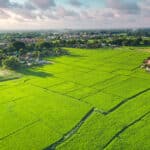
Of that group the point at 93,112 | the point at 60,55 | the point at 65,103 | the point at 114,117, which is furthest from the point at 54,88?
the point at 60,55

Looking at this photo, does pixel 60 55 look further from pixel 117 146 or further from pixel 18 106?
pixel 117 146

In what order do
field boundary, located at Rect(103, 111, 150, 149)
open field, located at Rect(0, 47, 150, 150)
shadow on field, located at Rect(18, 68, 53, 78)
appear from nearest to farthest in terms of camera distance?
field boundary, located at Rect(103, 111, 150, 149) < open field, located at Rect(0, 47, 150, 150) < shadow on field, located at Rect(18, 68, 53, 78)

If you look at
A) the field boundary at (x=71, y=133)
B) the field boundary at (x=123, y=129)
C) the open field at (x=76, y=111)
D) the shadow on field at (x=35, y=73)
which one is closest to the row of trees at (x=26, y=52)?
the shadow on field at (x=35, y=73)

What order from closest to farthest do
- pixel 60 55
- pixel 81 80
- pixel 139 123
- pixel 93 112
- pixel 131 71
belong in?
pixel 139 123 → pixel 93 112 → pixel 81 80 → pixel 131 71 → pixel 60 55

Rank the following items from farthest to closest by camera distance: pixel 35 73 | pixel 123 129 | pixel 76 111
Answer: pixel 35 73 → pixel 76 111 → pixel 123 129

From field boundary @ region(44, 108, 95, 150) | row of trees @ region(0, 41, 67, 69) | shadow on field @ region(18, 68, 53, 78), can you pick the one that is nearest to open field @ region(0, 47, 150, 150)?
field boundary @ region(44, 108, 95, 150)

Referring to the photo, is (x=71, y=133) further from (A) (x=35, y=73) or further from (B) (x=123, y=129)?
(A) (x=35, y=73)

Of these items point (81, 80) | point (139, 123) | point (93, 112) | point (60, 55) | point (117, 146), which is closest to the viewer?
point (117, 146)

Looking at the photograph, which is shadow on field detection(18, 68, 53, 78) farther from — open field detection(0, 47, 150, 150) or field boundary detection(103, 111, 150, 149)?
field boundary detection(103, 111, 150, 149)

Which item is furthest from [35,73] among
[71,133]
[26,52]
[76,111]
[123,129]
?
[26,52]
